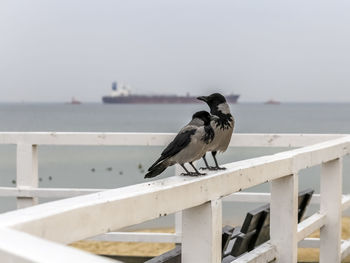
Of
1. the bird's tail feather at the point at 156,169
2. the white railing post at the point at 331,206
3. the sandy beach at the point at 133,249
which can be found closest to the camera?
the bird's tail feather at the point at 156,169

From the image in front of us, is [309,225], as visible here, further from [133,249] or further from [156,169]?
[133,249]

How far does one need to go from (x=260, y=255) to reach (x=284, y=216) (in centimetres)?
26

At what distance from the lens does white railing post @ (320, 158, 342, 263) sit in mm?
3793

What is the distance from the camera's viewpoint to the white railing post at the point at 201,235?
2.18 metres

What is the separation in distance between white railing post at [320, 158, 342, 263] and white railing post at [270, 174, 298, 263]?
2.86ft

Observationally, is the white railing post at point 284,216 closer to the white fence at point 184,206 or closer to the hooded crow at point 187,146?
the white fence at point 184,206

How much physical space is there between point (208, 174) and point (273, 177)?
1.78ft

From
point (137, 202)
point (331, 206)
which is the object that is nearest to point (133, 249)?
point (331, 206)

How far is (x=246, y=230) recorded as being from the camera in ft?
10.5

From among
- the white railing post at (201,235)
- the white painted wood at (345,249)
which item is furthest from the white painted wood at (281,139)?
the white railing post at (201,235)

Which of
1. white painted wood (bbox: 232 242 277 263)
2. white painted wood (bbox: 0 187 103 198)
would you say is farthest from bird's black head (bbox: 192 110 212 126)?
white painted wood (bbox: 0 187 103 198)

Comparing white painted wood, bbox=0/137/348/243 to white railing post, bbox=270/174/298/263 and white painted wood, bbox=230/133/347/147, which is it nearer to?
white railing post, bbox=270/174/298/263

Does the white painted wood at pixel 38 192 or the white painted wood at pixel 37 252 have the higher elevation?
the white painted wood at pixel 37 252

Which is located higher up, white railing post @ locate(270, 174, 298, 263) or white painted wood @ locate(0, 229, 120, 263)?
white painted wood @ locate(0, 229, 120, 263)
